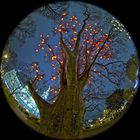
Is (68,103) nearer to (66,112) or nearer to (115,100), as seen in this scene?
(66,112)

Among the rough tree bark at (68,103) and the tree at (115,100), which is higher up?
the rough tree bark at (68,103)


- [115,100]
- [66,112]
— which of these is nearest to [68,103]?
[66,112]

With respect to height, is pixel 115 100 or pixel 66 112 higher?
pixel 66 112

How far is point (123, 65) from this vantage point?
4.32 m

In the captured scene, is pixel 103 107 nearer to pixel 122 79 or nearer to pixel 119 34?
pixel 122 79

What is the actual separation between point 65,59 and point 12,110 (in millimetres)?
1354

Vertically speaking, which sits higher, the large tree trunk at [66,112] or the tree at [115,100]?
the large tree trunk at [66,112]

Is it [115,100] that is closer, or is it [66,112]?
[66,112]

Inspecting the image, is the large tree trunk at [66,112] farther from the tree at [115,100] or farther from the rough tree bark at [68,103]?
the tree at [115,100]

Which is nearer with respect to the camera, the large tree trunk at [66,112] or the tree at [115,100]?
the large tree trunk at [66,112]

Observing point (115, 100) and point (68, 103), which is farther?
point (115, 100)

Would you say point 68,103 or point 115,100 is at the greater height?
point 68,103

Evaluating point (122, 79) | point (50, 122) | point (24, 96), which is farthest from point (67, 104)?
point (122, 79)

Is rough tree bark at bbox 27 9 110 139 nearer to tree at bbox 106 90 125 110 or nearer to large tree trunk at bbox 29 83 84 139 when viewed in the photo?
large tree trunk at bbox 29 83 84 139
